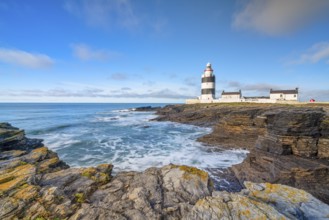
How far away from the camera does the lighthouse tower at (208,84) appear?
6019 centimetres

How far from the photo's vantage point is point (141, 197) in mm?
6164

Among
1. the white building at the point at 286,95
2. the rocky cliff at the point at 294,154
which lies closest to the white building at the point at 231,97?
the white building at the point at 286,95

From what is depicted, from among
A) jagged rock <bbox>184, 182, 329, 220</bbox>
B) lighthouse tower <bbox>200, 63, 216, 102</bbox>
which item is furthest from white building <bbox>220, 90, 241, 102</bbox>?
jagged rock <bbox>184, 182, 329, 220</bbox>

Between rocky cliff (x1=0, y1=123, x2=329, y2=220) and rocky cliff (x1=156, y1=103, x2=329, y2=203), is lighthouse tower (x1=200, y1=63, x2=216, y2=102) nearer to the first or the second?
rocky cliff (x1=156, y1=103, x2=329, y2=203)

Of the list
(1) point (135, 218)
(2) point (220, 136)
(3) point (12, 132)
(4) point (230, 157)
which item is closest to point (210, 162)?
(4) point (230, 157)

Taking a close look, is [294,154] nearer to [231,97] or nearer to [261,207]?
[261,207]

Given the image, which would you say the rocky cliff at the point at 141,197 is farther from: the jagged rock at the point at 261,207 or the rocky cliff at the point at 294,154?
the rocky cliff at the point at 294,154

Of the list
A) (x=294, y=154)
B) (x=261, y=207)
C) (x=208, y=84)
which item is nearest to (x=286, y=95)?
(x=208, y=84)

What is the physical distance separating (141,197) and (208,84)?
57.8m

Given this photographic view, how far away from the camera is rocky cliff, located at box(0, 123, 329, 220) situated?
4980 mm

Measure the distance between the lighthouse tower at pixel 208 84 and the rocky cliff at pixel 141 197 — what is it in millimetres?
55168

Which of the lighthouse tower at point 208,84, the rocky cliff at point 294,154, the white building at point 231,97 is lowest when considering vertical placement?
the rocky cliff at point 294,154

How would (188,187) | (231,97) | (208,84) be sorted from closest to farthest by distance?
(188,187) < (208,84) < (231,97)

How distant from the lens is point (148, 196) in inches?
247
